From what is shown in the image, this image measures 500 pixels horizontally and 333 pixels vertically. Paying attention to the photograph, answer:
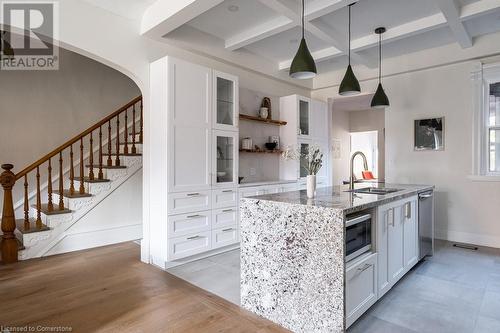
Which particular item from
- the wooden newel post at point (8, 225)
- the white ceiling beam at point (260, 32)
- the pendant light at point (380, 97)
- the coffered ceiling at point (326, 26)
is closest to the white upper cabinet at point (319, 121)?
the coffered ceiling at point (326, 26)

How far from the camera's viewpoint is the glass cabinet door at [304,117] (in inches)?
206

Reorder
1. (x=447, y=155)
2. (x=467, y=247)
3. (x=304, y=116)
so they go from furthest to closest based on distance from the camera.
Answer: (x=304, y=116) < (x=447, y=155) < (x=467, y=247)

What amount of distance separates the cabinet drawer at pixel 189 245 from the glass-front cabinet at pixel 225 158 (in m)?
0.68

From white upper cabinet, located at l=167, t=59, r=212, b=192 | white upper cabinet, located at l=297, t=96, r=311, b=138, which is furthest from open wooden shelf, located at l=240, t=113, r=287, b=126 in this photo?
white upper cabinet, located at l=167, t=59, r=212, b=192

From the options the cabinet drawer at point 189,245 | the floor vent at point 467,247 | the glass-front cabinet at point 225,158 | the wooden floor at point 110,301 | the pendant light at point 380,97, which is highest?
the pendant light at point 380,97

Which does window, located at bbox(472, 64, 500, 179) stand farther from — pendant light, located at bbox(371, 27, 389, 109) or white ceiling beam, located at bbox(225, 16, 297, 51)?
white ceiling beam, located at bbox(225, 16, 297, 51)

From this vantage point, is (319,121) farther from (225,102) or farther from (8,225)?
(8,225)

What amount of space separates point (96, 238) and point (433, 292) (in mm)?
4183

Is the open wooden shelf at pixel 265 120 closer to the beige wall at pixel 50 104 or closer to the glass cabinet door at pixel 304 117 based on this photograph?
the glass cabinet door at pixel 304 117

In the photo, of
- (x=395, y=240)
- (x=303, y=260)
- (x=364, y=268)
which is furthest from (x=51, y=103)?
(x=395, y=240)

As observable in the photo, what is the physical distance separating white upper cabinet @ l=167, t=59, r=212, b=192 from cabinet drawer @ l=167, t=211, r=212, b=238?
321mm

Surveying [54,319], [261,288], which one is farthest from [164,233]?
[261,288]

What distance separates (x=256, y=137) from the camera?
5.03 metres

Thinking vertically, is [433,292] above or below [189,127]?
below
